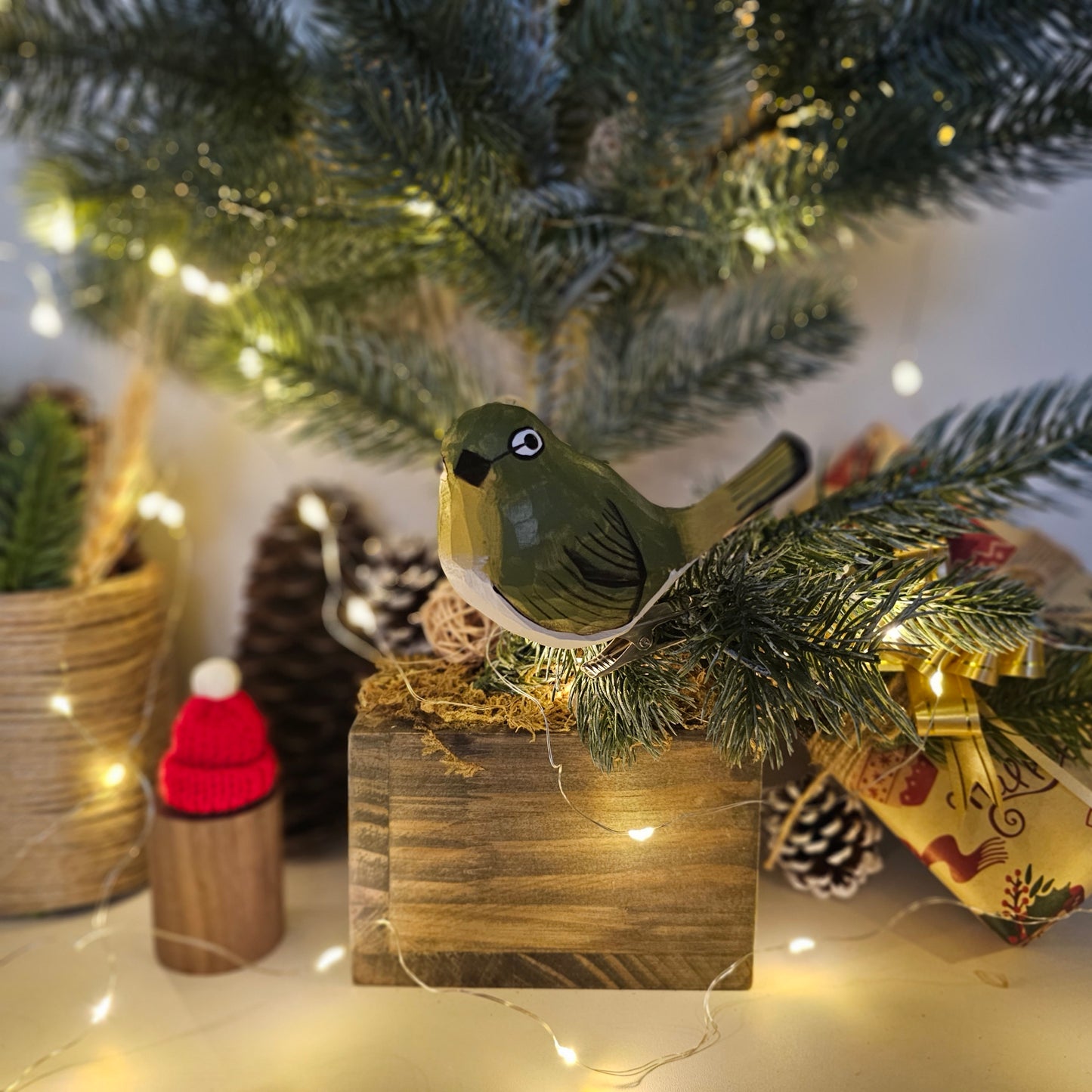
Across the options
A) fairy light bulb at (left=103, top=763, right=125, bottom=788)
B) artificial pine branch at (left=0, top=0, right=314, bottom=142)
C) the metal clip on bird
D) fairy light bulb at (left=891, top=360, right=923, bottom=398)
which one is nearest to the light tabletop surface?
fairy light bulb at (left=103, top=763, right=125, bottom=788)

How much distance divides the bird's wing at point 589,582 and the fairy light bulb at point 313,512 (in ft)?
1.42

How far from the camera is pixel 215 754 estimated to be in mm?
599

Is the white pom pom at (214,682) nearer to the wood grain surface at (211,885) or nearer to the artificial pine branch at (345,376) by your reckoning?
the wood grain surface at (211,885)

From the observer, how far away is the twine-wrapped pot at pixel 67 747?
649 mm

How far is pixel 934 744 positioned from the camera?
1.84 feet

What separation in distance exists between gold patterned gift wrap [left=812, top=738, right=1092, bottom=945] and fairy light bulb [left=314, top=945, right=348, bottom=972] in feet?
1.10

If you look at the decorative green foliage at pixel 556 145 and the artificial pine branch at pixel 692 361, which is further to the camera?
the artificial pine branch at pixel 692 361

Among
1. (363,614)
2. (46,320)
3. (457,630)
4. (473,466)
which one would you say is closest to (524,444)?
(473,466)

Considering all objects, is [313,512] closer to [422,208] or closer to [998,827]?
[422,208]

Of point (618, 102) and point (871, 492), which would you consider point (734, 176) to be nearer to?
point (618, 102)

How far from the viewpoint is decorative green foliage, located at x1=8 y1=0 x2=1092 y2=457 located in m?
0.55

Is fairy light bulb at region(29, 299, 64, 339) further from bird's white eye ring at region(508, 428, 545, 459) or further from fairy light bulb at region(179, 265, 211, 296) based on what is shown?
bird's white eye ring at region(508, 428, 545, 459)

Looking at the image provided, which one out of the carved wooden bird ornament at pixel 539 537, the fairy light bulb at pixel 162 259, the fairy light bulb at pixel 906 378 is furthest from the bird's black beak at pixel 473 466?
the fairy light bulb at pixel 906 378

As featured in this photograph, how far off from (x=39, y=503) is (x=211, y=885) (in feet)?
0.98
